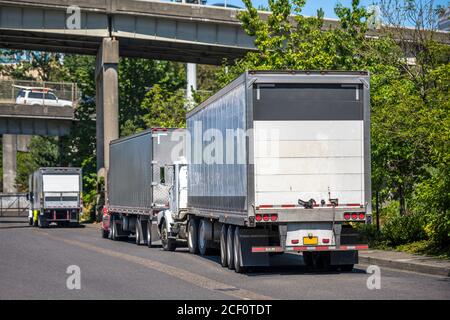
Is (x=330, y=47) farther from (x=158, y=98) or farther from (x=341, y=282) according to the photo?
(x=158, y=98)

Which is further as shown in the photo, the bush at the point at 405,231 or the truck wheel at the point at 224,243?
the bush at the point at 405,231

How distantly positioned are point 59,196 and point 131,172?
768 inches

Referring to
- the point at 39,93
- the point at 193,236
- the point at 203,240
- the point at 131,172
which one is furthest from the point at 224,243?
the point at 39,93

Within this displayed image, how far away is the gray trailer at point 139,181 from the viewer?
103ft

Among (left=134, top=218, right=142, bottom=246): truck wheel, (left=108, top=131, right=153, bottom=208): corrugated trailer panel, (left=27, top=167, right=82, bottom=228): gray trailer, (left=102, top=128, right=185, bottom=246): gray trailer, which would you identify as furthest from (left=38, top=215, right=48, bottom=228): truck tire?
(left=134, top=218, right=142, bottom=246): truck wheel

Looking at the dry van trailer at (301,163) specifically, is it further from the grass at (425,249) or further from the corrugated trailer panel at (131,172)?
the corrugated trailer panel at (131,172)

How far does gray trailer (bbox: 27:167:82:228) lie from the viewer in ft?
175

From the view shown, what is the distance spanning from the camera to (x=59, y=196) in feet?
176

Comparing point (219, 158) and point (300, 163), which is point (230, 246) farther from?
point (300, 163)

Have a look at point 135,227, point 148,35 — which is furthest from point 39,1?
point 135,227

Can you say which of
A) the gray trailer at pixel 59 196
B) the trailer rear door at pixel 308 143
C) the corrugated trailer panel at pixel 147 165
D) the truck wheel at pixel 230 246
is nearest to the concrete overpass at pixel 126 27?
the gray trailer at pixel 59 196

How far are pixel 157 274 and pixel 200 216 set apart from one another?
5542 millimetres

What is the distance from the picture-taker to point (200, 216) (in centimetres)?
Result: 2525

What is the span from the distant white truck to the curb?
4842 centimetres
